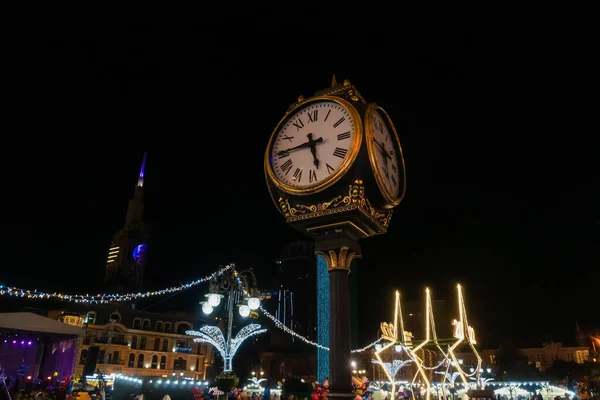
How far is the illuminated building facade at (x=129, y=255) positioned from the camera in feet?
275

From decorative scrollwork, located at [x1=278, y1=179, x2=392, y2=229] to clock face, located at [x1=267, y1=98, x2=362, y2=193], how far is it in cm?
17

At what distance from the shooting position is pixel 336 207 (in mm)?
3967

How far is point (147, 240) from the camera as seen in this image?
287 feet

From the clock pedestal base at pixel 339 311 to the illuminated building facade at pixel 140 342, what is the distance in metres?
49.3

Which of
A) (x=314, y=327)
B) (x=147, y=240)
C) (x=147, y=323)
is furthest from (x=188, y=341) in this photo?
(x=147, y=240)

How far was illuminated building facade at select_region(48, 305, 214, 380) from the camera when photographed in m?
49.2

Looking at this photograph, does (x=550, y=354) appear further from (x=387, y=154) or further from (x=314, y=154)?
(x=314, y=154)

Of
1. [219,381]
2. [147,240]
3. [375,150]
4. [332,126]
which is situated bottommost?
[219,381]

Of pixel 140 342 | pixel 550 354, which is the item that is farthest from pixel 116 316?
pixel 550 354

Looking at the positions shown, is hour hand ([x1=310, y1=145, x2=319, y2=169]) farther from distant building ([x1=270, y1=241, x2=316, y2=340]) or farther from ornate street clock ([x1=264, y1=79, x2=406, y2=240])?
distant building ([x1=270, y1=241, x2=316, y2=340])

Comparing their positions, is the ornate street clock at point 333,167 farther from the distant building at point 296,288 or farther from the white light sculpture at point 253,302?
the distant building at point 296,288

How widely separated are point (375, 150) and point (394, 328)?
3.17m

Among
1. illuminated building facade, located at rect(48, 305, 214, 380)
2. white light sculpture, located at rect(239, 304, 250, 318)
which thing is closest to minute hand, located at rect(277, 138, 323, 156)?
white light sculpture, located at rect(239, 304, 250, 318)

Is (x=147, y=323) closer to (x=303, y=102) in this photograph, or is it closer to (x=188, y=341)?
(x=188, y=341)
